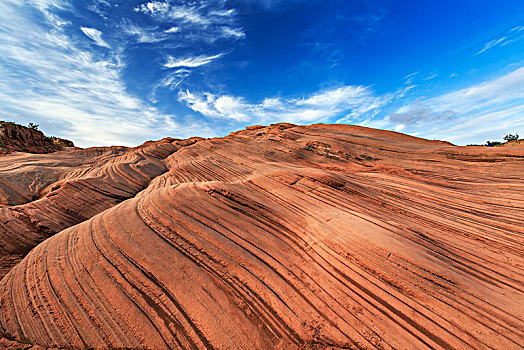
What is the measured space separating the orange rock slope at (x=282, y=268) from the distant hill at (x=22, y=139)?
2019cm

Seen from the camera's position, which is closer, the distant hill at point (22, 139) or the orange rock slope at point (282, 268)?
the orange rock slope at point (282, 268)

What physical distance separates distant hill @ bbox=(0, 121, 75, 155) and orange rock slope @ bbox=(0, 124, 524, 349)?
66.2 feet

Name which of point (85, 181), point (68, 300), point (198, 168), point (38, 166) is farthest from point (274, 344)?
point (38, 166)

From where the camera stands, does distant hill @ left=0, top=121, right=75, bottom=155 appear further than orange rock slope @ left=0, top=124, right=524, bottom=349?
Yes

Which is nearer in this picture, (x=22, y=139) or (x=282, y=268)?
(x=282, y=268)

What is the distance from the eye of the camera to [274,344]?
3404mm

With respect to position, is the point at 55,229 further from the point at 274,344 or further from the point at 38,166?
the point at 274,344

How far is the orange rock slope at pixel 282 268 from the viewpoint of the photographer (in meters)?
3.50

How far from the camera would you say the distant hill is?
20.3 metres

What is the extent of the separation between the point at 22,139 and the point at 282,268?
114 feet

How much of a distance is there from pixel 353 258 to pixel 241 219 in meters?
3.25

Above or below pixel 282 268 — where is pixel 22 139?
above

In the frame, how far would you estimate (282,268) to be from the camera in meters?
4.70

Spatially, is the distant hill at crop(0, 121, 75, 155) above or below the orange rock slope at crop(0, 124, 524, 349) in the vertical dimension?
above
